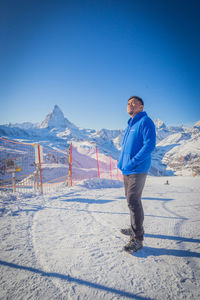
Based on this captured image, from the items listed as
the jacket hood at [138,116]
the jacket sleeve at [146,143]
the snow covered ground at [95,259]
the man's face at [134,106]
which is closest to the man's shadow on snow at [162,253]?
the snow covered ground at [95,259]

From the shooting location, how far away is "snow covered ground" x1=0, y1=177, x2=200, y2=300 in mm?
1338

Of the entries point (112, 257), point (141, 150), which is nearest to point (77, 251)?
point (112, 257)

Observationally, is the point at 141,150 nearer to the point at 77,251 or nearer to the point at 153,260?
the point at 153,260

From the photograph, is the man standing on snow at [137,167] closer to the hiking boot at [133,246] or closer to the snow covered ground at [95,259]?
the hiking boot at [133,246]

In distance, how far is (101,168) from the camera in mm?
24797

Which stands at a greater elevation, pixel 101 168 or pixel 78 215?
pixel 78 215

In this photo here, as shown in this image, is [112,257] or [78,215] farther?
[78,215]

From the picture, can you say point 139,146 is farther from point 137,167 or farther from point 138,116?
point 138,116

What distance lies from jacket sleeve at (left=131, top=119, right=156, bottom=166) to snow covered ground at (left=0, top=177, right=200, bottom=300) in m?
1.24

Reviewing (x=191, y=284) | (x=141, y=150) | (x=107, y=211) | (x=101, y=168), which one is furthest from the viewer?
(x=101, y=168)

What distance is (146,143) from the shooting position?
6.27 feet

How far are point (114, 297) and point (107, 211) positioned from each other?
2376mm

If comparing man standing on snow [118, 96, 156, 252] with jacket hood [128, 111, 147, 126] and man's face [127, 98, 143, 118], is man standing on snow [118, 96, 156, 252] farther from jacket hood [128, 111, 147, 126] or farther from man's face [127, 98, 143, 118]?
man's face [127, 98, 143, 118]

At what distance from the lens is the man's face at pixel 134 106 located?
2.25 m
